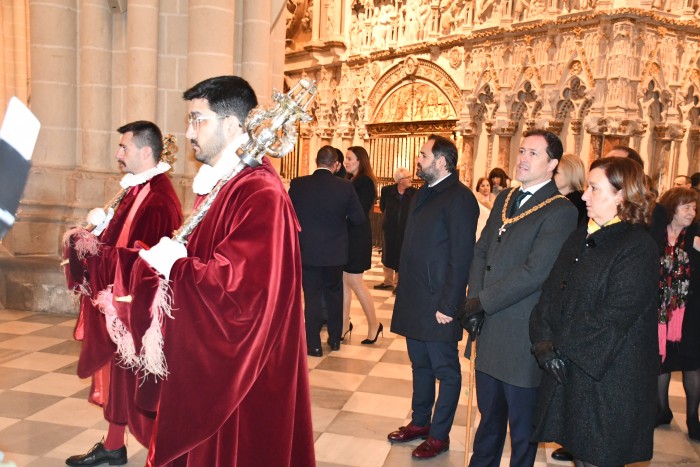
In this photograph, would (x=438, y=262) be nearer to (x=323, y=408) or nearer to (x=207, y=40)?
(x=323, y=408)

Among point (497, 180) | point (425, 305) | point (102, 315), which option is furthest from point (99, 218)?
point (497, 180)

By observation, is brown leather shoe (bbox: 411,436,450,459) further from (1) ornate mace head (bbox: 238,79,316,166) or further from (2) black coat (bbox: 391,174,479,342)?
(1) ornate mace head (bbox: 238,79,316,166)

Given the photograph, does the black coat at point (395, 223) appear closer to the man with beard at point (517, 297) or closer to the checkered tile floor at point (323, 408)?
the checkered tile floor at point (323, 408)

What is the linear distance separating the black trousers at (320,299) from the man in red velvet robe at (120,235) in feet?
7.46

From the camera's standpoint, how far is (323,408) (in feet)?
14.0

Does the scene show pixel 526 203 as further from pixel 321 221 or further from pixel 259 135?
pixel 321 221

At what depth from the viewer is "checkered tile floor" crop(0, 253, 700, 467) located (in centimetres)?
353

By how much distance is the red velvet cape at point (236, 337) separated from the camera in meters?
1.96

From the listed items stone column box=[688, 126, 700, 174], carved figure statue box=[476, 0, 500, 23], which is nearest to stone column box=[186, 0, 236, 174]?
carved figure statue box=[476, 0, 500, 23]

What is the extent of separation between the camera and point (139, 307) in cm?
203

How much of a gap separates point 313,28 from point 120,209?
493 inches

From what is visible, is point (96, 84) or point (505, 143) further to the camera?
point (505, 143)

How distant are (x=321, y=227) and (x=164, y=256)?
3396 mm

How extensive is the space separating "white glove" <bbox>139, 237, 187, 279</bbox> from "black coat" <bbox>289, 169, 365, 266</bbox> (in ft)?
10.9
